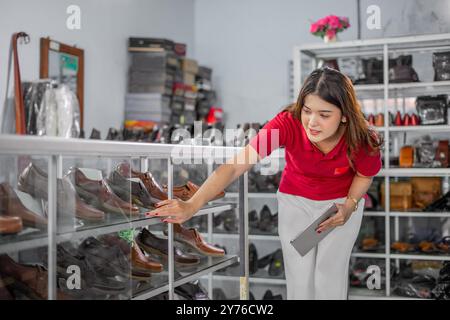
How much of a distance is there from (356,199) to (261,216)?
248 centimetres

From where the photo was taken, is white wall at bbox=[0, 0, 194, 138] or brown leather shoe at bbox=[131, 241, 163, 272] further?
white wall at bbox=[0, 0, 194, 138]

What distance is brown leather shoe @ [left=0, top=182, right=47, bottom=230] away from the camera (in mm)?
1555

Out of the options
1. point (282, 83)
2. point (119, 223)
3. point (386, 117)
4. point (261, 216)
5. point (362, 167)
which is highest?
point (282, 83)

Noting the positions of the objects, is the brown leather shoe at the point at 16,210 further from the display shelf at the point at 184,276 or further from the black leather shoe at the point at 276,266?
the black leather shoe at the point at 276,266

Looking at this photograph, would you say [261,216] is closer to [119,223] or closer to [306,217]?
[306,217]

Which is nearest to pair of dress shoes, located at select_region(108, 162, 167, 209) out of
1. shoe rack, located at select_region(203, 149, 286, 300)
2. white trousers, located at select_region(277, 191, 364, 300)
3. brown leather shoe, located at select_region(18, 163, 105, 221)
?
brown leather shoe, located at select_region(18, 163, 105, 221)

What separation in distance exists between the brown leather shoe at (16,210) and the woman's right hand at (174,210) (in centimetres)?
52

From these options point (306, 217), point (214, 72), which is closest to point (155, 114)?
point (214, 72)

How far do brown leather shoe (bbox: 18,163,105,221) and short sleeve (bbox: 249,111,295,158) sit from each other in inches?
26.7

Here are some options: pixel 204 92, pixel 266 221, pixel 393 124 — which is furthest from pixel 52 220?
pixel 204 92

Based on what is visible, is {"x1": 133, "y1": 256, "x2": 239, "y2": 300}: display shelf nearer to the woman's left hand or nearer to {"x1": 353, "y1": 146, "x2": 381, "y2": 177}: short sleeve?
the woman's left hand

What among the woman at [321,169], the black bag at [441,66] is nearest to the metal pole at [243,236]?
the woman at [321,169]

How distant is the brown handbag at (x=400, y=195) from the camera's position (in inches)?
189
